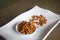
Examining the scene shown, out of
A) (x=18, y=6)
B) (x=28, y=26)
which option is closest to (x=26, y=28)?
(x=28, y=26)

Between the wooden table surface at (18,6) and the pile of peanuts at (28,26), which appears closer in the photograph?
the pile of peanuts at (28,26)

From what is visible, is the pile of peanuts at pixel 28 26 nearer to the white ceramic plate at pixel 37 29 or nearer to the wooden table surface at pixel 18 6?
the white ceramic plate at pixel 37 29

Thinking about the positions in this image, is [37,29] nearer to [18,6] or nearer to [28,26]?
[28,26]

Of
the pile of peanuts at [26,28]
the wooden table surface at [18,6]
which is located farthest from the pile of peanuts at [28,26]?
the wooden table surface at [18,6]

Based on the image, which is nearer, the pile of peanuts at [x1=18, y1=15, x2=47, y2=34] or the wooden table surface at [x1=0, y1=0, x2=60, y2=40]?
the pile of peanuts at [x1=18, y1=15, x2=47, y2=34]

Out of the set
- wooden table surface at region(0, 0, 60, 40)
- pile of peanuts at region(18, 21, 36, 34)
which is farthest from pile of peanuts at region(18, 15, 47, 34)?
wooden table surface at region(0, 0, 60, 40)

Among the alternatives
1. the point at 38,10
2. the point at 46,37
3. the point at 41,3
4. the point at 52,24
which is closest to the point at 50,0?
the point at 41,3

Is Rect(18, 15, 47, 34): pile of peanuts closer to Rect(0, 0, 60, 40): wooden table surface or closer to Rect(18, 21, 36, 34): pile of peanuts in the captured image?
Rect(18, 21, 36, 34): pile of peanuts
